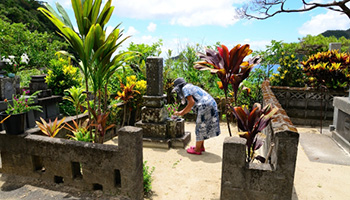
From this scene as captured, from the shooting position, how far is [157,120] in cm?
561

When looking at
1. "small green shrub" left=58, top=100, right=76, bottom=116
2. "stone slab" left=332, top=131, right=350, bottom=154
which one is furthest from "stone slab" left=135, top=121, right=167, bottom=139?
"stone slab" left=332, top=131, right=350, bottom=154

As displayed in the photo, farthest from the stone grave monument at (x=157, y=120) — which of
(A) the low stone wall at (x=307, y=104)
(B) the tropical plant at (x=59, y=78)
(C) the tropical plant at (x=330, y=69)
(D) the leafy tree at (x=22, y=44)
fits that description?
(D) the leafy tree at (x=22, y=44)

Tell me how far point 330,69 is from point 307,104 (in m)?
1.28

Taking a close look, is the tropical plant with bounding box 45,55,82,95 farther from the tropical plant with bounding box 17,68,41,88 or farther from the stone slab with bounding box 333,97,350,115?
the stone slab with bounding box 333,97,350,115

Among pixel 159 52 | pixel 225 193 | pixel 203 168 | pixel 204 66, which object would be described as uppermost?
pixel 159 52

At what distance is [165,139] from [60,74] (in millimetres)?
3483

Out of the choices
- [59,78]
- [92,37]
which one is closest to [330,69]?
[92,37]

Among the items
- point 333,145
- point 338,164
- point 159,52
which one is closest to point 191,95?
point 338,164

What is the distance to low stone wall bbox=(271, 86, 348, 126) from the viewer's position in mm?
7691

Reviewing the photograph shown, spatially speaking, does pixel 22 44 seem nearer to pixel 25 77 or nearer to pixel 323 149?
pixel 25 77

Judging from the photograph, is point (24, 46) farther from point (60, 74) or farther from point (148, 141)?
point (148, 141)

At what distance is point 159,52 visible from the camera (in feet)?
31.7

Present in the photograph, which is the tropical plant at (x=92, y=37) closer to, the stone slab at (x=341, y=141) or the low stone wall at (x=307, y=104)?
the stone slab at (x=341, y=141)

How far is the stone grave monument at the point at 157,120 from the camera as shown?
216 inches
